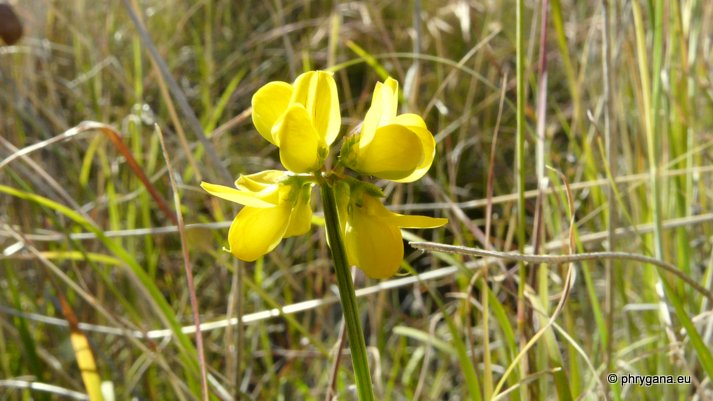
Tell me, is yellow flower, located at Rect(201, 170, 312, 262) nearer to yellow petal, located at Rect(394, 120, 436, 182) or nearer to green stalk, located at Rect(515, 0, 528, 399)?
yellow petal, located at Rect(394, 120, 436, 182)

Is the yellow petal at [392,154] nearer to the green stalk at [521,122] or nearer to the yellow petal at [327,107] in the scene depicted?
the yellow petal at [327,107]

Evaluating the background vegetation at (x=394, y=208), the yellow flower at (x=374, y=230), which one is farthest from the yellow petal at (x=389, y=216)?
the background vegetation at (x=394, y=208)

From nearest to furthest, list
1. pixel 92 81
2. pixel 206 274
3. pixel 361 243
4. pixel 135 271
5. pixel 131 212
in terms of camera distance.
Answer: pixel 361 243 → pixel 135 271 → pixel 131 212 → pixel 206 274 → pixel 92 81

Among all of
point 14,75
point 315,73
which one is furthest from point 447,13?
point 315,73

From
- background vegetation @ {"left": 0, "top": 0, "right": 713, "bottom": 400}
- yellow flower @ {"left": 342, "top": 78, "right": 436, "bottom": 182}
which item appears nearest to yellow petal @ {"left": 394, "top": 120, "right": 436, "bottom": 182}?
yellow flower @ {"left": 342, "top": 78, "right": 436, "bottom": 182}

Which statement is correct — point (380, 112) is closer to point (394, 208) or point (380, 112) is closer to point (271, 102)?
point (271, 102)

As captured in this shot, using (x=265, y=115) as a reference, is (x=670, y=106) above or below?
below

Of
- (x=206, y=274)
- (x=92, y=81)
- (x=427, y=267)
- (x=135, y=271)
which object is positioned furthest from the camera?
(x=427, y=267)

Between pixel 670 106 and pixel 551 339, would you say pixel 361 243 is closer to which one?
pixel 551 339
